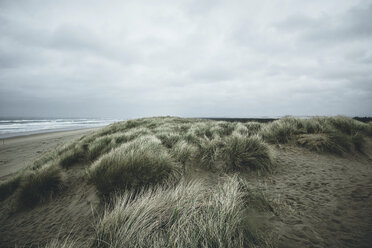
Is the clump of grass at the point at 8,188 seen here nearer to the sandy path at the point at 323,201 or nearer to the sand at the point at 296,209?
the sand at the point at 296,209

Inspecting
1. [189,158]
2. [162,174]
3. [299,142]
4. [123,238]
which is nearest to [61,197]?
[162,174]

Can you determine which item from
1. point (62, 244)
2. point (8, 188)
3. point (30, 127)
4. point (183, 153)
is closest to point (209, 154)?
point (183, 153)

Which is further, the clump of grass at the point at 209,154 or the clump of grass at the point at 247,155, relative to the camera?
the clump of grass at the point at 209,154

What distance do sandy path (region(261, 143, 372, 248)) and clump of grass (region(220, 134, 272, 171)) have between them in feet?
1.04

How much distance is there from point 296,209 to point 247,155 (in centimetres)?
159

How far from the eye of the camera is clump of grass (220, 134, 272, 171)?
3.25 m

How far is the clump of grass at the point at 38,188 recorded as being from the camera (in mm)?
2791

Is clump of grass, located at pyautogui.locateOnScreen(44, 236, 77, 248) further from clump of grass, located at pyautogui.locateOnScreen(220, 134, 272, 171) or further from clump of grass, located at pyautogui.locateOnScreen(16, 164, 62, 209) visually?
clump of grass, located at pyautogui.locateOnScreen(220, 134, 272, 171)

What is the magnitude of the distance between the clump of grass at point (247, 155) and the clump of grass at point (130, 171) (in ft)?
4.35

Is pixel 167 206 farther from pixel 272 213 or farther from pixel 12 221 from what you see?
pixel 12 221

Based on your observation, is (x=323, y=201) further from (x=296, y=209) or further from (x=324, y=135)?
(x=324, y=135)

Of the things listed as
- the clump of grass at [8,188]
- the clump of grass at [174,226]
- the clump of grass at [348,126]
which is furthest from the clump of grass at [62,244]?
the clump of grass at [348,126]

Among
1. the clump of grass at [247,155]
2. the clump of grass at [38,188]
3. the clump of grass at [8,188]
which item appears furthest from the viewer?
the clump of grass at [8,188]

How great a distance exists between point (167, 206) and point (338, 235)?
5.65 feet
